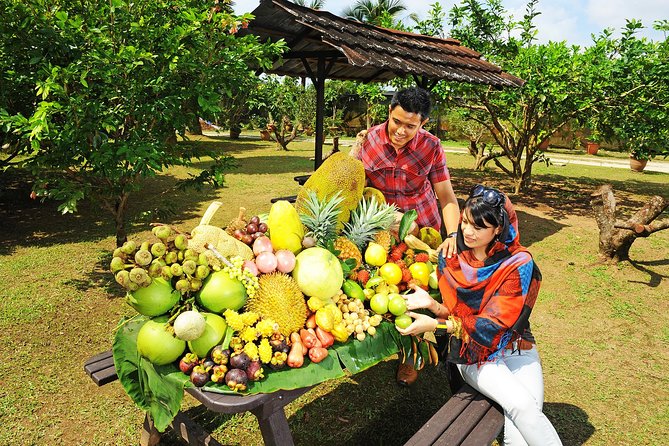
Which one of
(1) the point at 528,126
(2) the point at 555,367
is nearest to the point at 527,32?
(1) the point at 528,126

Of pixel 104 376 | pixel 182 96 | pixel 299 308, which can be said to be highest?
pixel 182 96

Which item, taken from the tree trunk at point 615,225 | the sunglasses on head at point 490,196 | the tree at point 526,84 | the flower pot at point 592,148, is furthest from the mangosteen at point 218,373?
the flower pot at point 592,148

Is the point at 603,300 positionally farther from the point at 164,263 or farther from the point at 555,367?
the point at 164,263

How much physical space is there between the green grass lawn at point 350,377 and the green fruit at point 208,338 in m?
1.51

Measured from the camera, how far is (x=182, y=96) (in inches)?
173

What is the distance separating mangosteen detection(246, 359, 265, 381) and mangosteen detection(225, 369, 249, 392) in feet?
0.09

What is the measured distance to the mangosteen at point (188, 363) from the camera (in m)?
1.86

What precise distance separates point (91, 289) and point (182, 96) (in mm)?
2571

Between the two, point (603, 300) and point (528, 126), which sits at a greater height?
point (528, 126)

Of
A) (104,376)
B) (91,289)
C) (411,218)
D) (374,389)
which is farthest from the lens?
(91,289)

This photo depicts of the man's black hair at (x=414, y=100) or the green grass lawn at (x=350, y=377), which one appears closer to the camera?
the man's black hair at (x=414, y=100)

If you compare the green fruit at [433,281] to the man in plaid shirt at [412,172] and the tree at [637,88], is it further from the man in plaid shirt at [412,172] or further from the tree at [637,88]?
the tree at [637,88]

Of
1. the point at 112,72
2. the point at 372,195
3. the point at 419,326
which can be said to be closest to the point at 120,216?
the point at 112,72

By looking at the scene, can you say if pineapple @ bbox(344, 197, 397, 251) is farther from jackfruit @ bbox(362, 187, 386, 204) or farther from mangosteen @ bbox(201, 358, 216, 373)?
mangosteen @ bbox(201, 358, 216, 373)
